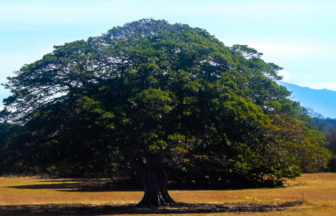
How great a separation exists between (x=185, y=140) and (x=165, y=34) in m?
6.71

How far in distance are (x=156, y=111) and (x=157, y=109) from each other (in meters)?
0.14

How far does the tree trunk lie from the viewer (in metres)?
18.7

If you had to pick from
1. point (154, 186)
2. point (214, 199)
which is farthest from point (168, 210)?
point (214, 199)

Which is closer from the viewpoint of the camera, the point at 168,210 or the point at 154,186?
the point at 168,210

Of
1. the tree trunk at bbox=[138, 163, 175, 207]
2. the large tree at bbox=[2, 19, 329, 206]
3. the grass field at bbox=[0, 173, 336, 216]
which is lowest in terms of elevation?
the grass field at bbox=[0, 173, 336, 216]

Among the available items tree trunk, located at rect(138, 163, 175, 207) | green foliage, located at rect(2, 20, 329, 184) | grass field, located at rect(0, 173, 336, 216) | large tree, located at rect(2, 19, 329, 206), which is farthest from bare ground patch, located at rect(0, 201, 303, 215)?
green foliage, located at rect(2, 20, 329, 184)

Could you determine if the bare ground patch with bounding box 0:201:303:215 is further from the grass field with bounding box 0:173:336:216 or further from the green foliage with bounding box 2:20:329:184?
the green foliage with bounding box 2:20:329:184

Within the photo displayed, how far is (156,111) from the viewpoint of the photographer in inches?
599

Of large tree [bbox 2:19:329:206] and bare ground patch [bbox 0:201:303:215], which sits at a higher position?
large tree [bbox 2:19:329:206]

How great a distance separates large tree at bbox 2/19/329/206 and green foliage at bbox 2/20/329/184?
0.17ft

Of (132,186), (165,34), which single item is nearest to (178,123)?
(165,34)

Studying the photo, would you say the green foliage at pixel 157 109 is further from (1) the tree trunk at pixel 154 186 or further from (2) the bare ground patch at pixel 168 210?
(2) the bare ground patch at pixel 168 210

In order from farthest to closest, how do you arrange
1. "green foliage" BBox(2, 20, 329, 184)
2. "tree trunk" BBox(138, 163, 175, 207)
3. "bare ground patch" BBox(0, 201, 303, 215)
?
1. "tree trunk" BBox(138, 163, 175, 207)
2. "bare ground patch" BBox(0, 201, 303, 215)
3. "green foliage" BBox(2, 20, 329, 184)

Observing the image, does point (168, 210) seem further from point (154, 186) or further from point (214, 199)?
point (214, 199)
